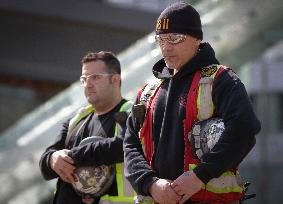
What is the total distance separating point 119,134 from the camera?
16.1ft

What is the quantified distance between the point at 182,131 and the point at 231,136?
30 cm

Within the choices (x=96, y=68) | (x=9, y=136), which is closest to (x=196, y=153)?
(x=96, y=68)

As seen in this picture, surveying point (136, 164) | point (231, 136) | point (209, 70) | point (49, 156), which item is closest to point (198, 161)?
point (231, 136)

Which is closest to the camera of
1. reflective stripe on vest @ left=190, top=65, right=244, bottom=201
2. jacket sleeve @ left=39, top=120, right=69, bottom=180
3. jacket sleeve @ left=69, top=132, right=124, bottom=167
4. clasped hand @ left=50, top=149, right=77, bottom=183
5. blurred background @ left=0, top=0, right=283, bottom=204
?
reflective stripe on vest @ left=190, top=65, right=244, bottom=201

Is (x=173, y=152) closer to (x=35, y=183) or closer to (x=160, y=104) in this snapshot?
(x=160, y=104)

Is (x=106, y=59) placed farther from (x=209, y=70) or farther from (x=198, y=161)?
(x=198, y=161)

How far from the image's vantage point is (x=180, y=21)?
3.79 m

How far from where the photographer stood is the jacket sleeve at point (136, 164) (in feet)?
12.1

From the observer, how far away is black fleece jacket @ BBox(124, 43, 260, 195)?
11.4 ft

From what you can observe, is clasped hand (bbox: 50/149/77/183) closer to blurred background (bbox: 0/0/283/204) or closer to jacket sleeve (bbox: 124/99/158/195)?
jacket sleeve (bbox: 124/99/158/195)

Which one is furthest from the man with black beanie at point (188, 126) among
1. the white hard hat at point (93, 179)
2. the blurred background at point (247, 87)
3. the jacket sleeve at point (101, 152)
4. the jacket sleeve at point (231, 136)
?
the blurred background at point (247, 87)

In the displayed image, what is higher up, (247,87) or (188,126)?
(247,87)

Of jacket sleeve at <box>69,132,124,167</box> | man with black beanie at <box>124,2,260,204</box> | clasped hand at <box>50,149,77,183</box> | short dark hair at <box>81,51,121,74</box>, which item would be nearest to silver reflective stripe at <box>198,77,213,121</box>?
man with black beanie at <box>124,2,260,204</box>

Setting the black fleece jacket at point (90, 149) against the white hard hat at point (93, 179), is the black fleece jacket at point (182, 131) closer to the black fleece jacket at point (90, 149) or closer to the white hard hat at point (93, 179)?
the black fleece jacket at point (90, 149)
